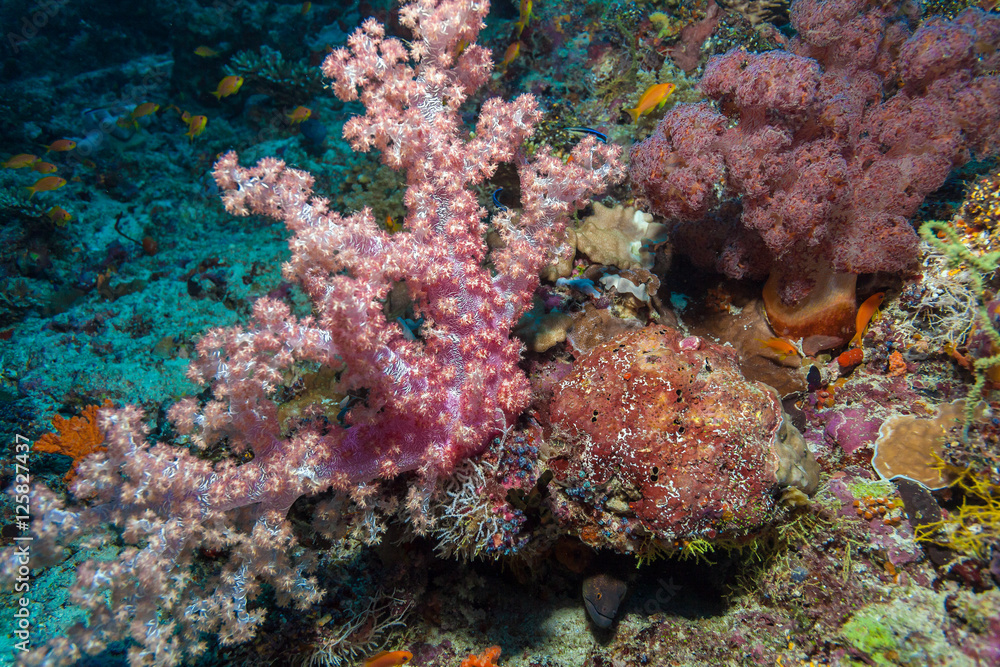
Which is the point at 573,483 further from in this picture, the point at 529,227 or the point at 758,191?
the point at 758,191

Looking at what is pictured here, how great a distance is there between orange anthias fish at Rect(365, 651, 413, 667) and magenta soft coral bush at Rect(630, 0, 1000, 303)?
384 cm

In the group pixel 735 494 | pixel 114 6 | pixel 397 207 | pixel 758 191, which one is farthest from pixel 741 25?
pixel 114 6

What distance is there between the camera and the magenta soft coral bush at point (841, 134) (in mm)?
2844

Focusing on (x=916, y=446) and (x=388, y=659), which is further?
(x=388, y=659)

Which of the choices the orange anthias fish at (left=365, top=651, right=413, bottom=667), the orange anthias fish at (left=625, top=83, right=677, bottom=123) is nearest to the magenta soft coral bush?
the orange anthias fish at (left=625, top=83, right=677, bottom=123)
